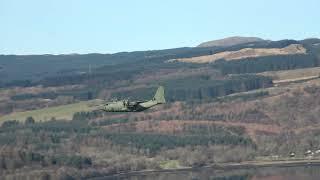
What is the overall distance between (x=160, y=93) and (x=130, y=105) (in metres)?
5.28

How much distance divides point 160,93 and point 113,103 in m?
5.22

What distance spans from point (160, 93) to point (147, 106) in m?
4.05

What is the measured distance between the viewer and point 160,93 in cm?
10969

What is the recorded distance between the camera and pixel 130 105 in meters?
106

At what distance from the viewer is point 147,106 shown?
10612 cm

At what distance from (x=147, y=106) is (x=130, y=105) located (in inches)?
72.7

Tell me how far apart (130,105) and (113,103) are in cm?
440

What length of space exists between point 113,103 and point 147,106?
16.7 feet
